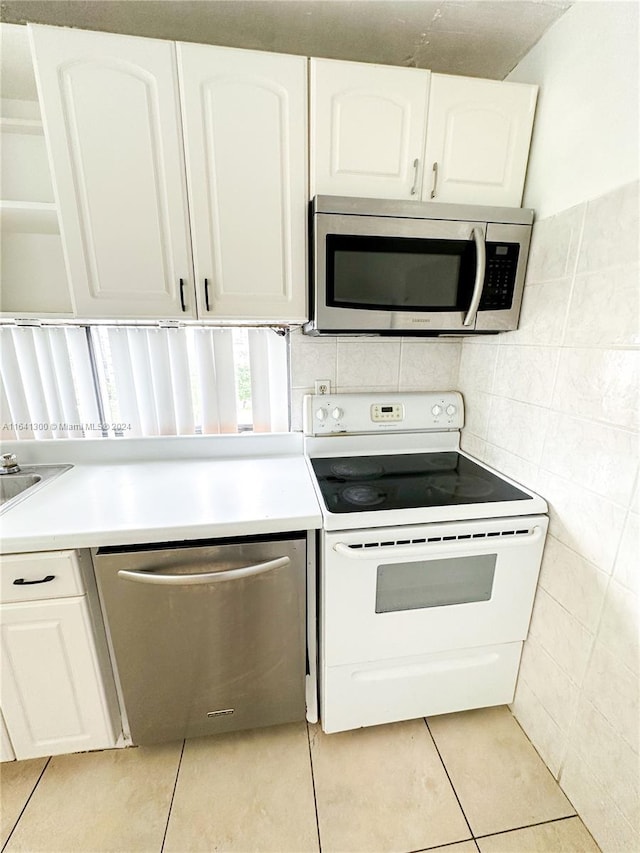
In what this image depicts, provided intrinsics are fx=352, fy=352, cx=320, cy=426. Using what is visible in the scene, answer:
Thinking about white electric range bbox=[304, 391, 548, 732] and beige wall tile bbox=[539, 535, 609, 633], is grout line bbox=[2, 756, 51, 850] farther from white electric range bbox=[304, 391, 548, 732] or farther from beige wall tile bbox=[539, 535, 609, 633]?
beige wall tile bbox=[539, 535, 609, 633]

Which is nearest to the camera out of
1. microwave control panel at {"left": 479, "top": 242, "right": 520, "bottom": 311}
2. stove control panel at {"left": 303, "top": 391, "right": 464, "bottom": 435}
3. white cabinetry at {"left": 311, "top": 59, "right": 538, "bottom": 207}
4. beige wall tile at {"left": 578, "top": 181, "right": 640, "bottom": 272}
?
beige wall tile at {"left": 578, "top": 181, "right": 640, "bottom": 272}

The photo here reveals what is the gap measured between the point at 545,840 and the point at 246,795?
2.96 ft

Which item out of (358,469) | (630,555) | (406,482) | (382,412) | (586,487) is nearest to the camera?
(630,555)

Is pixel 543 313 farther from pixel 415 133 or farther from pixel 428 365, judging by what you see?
pixel 415 133

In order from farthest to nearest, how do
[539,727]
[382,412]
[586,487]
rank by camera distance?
[382,412] < [539,727] < [586,487]

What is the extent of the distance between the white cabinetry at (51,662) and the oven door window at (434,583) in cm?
91

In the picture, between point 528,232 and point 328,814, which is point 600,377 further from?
point 328,814

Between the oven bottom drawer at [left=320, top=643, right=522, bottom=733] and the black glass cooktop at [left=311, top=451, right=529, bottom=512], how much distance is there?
56cm

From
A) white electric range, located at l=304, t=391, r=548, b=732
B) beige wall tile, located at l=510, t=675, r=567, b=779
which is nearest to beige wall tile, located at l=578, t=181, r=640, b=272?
white electric range, located at l=304, t=391, r=548, b=732

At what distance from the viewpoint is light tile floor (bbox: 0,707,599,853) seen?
1.03 meters

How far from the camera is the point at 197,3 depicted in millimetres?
1036

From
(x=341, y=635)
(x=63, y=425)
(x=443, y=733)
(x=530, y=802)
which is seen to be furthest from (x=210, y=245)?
(x=530, y=802)

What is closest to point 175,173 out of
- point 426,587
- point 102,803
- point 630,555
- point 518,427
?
point 518,427

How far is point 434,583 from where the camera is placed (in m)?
1.16
